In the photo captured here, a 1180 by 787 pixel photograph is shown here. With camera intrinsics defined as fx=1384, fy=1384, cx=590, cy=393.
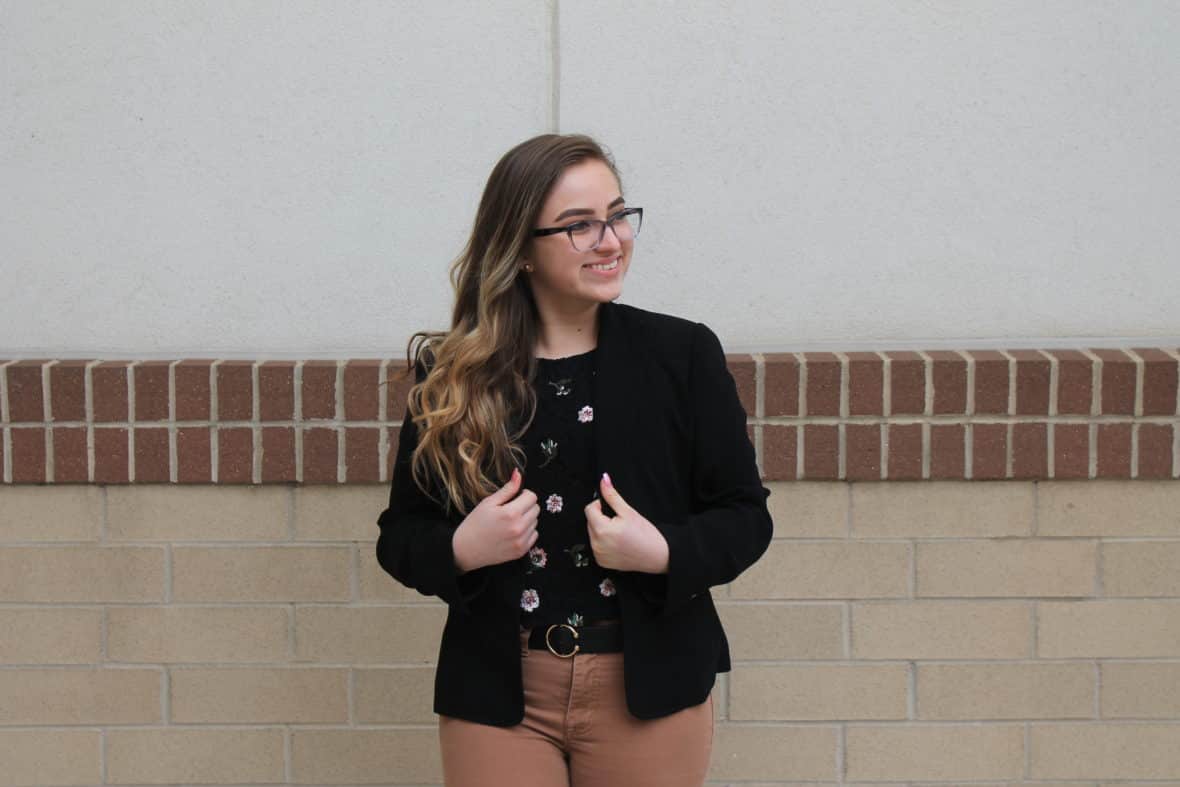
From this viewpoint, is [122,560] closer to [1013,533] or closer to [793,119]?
[793,119]

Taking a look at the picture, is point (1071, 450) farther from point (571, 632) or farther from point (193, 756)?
point (193, 756)

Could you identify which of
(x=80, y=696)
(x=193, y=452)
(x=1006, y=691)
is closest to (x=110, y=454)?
(x=193, y=452)

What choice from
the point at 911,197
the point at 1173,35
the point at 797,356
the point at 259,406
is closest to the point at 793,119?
the point at 911,197

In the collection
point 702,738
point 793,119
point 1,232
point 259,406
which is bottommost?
point 702,738

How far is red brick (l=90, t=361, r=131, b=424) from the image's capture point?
3.33 meters

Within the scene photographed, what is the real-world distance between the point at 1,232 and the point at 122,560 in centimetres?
87

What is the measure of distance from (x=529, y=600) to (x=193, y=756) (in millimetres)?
1542

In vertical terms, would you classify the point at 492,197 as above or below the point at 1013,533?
above

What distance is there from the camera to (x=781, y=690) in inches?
135

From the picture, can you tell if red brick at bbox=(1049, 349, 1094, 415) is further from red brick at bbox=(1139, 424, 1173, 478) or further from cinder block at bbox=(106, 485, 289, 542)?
cinder block at bbox=(106, 485, 289, 542)

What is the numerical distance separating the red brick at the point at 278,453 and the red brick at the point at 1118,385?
194 centimetres

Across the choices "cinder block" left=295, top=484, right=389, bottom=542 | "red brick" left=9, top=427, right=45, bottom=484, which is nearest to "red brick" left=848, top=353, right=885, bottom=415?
"cinder block" left=295, top=484, right=389, bottom=542

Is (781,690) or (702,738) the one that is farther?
(781,690)

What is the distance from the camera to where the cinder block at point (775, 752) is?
11.3 ft
